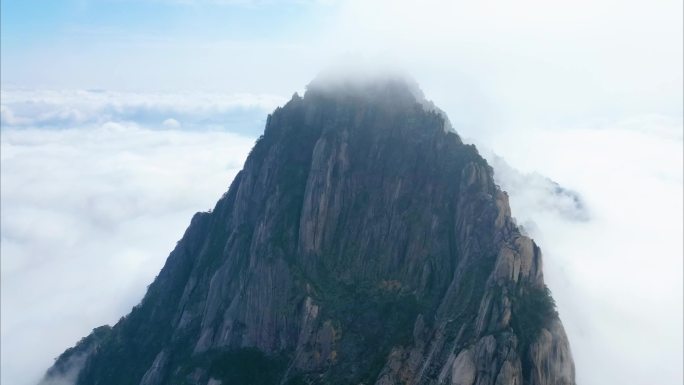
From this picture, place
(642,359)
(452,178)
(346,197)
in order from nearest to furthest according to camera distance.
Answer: (452,178) → (346,197) → (642,359)

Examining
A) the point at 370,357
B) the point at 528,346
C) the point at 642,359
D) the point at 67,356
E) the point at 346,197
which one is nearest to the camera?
the point at 528,346

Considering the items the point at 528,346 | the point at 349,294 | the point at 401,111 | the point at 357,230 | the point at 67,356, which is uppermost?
the point at 401,111

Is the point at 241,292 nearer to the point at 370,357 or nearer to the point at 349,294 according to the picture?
the point at 349,294

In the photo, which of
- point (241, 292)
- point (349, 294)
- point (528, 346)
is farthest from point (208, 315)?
point (528, 346)

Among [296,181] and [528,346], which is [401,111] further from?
[528,346]

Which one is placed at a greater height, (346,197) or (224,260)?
(346,197)

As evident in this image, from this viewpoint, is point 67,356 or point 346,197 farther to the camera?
point 67,356
